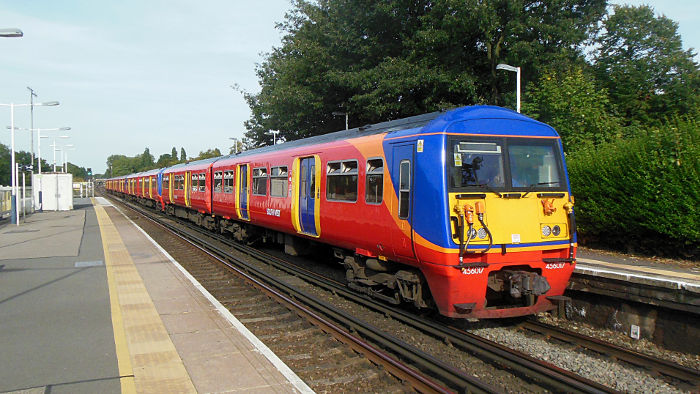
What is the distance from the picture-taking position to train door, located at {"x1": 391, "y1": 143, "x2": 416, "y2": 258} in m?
6.63

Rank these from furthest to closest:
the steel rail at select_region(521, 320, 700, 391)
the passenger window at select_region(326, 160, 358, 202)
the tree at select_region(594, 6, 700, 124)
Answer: the tree at select_region(594, 6, 700, 124) → the passenger window at select_region(326, 160, 358, 202) → the steel rail at select_region(521, 320, 700, 391)

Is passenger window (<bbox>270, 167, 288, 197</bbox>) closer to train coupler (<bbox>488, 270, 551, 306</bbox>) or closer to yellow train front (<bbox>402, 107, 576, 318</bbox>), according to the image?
yellow train front (<bbox>402, 107, 576, 318</bbox>)

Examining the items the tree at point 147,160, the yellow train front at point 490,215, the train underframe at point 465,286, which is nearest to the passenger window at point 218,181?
the train underframe at point 465,286

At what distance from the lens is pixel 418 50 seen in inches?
790

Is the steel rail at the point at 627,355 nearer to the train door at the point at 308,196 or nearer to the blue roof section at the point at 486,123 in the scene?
the blue roof section at the point at 486,123

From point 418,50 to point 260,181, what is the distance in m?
10.5

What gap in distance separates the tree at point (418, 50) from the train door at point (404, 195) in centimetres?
1264

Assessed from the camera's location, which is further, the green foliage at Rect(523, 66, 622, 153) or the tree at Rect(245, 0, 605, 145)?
the tree at Rect(245, 0, 605, 145)

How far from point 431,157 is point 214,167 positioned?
12.7 meters

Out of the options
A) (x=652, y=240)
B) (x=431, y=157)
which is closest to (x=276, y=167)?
(x=431, y=157)

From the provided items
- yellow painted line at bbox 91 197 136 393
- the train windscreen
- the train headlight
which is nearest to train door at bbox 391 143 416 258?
the train windscreen

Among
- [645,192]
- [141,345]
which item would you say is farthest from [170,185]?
[645,192]

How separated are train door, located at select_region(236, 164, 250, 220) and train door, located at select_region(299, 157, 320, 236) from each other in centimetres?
395

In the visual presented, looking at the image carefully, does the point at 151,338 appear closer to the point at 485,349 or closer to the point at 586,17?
the point at 485,349
